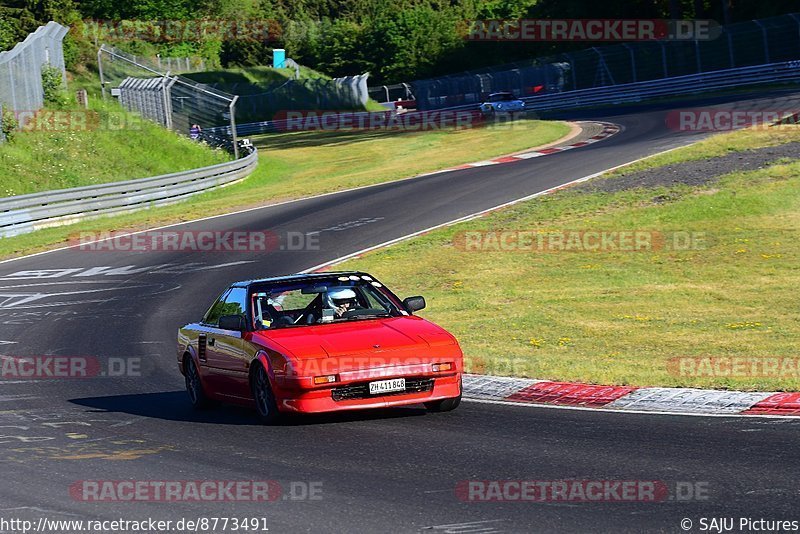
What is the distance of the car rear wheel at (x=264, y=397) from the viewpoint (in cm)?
1048

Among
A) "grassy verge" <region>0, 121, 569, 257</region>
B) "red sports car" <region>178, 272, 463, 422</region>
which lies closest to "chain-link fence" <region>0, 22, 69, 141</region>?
"grassy verge" <region>0, 121, 569, 257</region>

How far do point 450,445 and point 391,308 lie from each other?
281cm

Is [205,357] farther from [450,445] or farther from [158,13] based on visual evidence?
[158,13]

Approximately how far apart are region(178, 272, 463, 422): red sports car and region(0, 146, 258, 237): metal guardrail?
18.9m

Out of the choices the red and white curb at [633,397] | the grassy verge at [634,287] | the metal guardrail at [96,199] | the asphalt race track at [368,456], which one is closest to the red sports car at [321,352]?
the asphalt race track at [368,456]

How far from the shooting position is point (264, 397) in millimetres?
10672

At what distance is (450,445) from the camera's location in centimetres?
912

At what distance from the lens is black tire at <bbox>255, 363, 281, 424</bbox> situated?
10484 mm

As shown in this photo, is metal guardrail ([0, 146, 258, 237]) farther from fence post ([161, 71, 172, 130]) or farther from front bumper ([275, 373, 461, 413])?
front bumper ([275, 373, 461, 413])

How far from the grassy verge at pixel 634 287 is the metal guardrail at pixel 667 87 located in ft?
90.6

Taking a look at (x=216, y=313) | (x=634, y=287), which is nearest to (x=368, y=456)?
(x=216, y=313)

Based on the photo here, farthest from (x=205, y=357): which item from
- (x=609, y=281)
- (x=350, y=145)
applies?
(x=350, y=145)

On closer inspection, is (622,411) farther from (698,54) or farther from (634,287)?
(698,54)

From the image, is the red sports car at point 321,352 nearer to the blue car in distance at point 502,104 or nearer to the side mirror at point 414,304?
the side mirror at point 414,304
